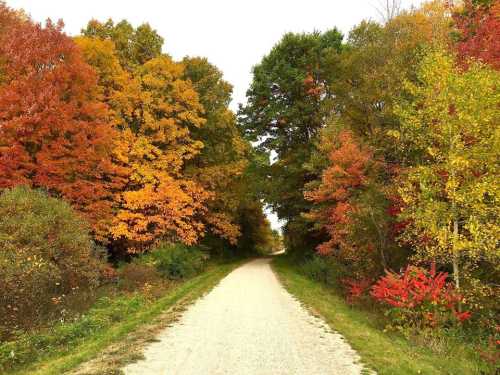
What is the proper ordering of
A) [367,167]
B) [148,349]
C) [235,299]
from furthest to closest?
1. [367,167]
2. [235,299]
3. [148,349]

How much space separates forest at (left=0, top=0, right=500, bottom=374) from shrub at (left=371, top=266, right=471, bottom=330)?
68mm

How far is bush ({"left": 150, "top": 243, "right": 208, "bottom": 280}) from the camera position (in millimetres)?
20188

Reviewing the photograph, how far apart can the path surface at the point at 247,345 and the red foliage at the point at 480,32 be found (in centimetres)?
1220

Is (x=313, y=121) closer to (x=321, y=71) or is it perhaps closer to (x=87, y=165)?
(x=321, y=71)

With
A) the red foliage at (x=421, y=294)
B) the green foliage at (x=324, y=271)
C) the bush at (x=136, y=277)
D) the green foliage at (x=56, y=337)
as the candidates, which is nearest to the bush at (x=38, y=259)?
the green foliage at (x=56, y=337)

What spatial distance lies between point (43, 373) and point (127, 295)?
798 cm

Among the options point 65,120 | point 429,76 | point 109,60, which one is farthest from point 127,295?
point 109,60

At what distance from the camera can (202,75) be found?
31.2 metres

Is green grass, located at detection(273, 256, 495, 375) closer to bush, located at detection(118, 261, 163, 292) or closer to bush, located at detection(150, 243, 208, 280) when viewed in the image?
bush, located at detection(118, 261, 163, 292)

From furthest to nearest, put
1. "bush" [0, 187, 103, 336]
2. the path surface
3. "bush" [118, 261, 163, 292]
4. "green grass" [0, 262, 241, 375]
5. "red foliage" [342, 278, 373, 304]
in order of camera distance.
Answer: "bush" [118, 261, 163, 292] < "red foliage" [342, 278, 373, 304] < "bush" [0, 187, 103, 336] < "green grass" [0, 262, 241, 375] < the path surface

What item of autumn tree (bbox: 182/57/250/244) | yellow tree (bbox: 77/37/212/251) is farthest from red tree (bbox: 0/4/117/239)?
autumn tree (bbox: 182/57/250/244)

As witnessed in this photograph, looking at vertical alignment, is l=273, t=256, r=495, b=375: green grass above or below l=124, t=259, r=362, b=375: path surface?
below

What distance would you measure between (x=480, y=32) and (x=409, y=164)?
8347mm

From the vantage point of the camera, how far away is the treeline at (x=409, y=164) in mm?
10672
